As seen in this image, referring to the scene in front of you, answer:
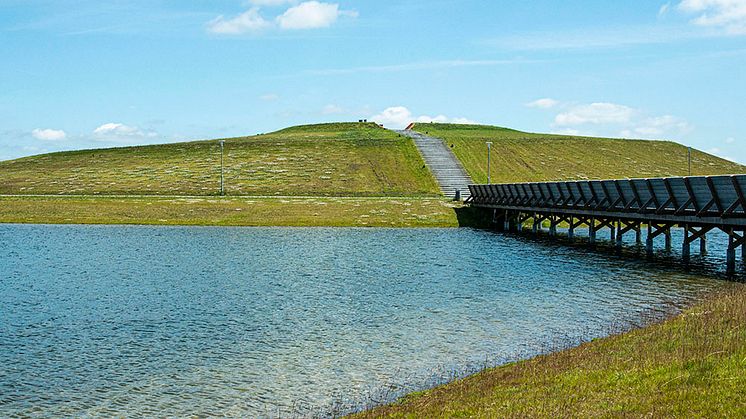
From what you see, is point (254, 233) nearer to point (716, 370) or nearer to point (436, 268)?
point (436, 268)

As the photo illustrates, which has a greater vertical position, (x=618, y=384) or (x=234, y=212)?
(x=234, y=212)

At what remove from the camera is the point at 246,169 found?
406 feet

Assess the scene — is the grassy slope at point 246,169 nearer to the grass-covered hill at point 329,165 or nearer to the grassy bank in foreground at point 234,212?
the grass-covered hill at point 329,165

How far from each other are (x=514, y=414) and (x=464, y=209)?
71.5 meters

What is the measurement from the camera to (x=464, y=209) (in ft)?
278

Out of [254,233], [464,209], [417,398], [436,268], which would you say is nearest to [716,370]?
[417,398]

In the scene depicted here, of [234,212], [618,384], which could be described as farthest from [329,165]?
[618,384]

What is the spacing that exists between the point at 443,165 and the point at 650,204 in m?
76.7

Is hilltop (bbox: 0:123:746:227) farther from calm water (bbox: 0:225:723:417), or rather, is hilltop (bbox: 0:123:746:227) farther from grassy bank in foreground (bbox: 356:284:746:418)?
grassy bank in foreground (bbox: 356:284:746:418)

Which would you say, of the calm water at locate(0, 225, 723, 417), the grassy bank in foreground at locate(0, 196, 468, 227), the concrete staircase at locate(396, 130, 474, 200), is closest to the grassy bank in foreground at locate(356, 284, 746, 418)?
the calm water at locate(0, 225, 723, 417)

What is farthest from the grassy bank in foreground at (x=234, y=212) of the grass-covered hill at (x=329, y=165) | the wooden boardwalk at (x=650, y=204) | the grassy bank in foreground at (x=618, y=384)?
the grassy bank in foreground at (x=618, y=384)

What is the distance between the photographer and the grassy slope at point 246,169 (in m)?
108

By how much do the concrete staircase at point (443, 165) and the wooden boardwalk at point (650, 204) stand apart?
23989mm

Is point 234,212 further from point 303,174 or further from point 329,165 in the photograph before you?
point 329,165
